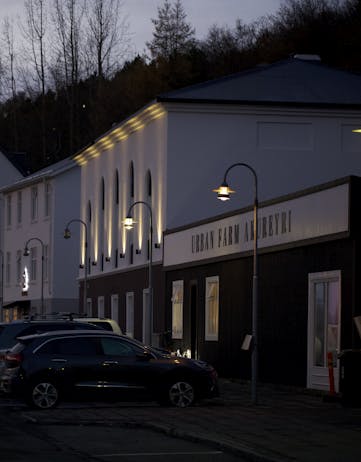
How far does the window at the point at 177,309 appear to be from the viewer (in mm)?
43406

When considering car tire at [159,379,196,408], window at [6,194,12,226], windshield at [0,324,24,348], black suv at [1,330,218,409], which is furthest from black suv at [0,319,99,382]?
window at [6,194,12,226]

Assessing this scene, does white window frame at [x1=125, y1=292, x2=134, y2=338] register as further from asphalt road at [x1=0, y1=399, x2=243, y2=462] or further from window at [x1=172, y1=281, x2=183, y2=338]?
asphalt road at [x1=0, y1=399, x2=243, y2=462]

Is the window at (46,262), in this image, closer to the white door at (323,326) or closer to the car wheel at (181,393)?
the white door at (323,326)

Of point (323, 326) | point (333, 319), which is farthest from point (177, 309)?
point (333, 319)

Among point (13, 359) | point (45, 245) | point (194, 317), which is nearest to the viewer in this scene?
point (13, 359)

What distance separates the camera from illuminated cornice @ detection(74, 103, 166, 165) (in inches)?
1912

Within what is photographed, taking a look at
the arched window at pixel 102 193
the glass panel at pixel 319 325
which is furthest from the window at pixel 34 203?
the glass panel at pixel 319 325

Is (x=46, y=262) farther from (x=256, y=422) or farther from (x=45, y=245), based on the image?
(x=256, y=422)

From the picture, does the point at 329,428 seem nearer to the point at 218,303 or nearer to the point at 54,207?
the point at 218,303

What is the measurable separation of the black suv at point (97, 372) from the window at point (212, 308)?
13.1 m

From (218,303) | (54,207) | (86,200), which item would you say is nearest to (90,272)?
(86,200)

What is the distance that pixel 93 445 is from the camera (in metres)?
18.1

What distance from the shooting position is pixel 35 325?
1159 inches

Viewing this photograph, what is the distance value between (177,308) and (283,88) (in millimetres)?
10608
